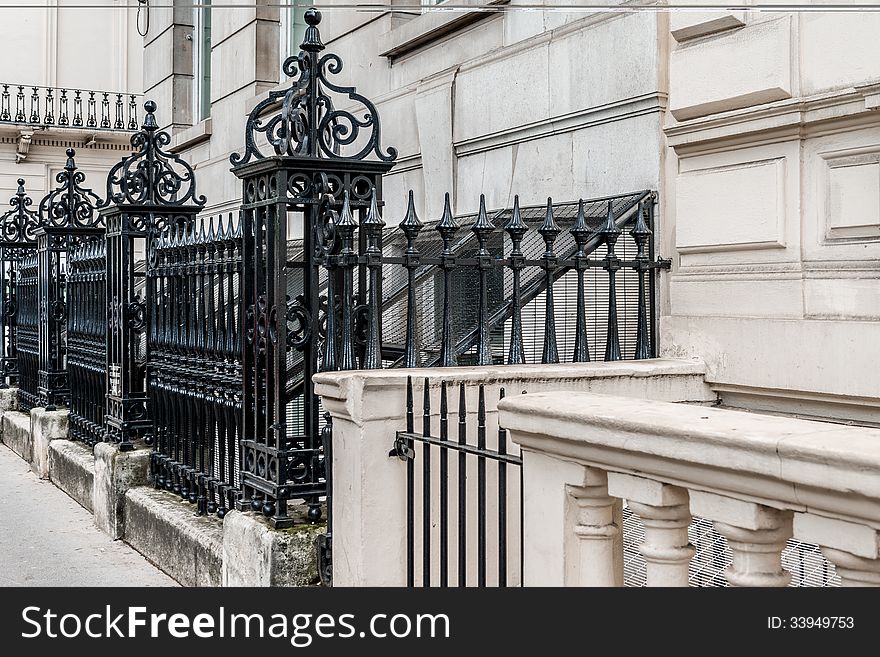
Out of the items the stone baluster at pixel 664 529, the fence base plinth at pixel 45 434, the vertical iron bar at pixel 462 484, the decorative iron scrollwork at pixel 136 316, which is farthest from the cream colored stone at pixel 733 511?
the fence base plinth at pixel 45 434

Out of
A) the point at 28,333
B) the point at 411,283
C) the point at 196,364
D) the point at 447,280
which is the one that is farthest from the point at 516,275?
the point at 28,333

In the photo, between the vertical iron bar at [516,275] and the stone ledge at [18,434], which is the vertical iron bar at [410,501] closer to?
the vertical iron bar at [516,275]

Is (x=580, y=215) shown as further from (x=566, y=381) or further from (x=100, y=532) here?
(x=100, y=532)

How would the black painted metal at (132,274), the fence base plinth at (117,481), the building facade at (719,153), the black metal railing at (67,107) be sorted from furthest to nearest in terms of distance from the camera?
the black metal railing at (67,107) < the black painted metal at (132,274) < the fence base plinth at (117,481) < the building facade at (719,153)

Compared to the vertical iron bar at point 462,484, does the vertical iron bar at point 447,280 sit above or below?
above

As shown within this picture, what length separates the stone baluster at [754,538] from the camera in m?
2.32

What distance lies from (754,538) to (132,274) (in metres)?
6.23

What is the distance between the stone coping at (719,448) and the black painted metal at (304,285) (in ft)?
6.74

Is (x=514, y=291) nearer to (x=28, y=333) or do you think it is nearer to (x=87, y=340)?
(x=87, y=340)

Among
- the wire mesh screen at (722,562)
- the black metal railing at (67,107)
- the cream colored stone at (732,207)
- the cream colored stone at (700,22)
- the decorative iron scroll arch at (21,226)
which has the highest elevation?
the black metal railing at (67,107)

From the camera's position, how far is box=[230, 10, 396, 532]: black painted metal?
500 cm

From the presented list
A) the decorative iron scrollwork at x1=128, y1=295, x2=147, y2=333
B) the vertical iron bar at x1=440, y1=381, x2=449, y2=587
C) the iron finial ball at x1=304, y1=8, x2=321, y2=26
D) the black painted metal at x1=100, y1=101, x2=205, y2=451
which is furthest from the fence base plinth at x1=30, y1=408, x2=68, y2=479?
the vertical iron bar at x1=440, y1=381, x2=449, y2=587

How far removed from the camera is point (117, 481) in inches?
284

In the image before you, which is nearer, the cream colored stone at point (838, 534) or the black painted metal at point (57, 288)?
the cream colored stone at point (838, 534)
